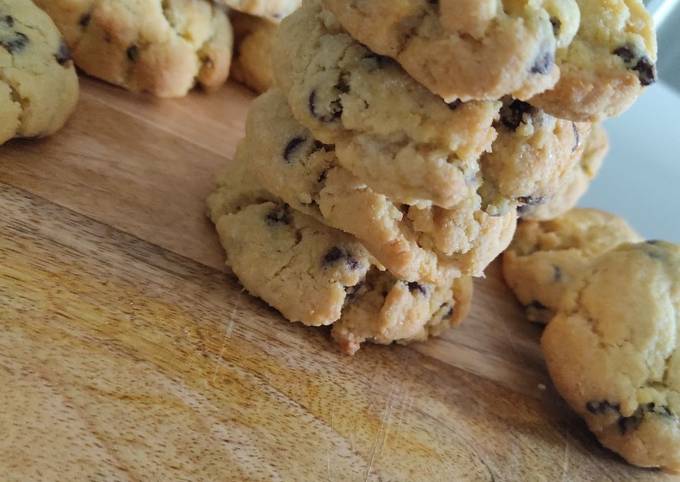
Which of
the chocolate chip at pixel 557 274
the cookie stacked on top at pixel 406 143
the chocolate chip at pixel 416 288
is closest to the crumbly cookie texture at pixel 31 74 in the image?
the cookie stacked on top at pixel 406 143

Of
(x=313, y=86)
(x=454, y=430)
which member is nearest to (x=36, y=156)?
(x=313, y=86)

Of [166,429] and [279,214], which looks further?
[279,214]

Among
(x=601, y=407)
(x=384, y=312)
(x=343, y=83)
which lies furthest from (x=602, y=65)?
(x=601, y=407)

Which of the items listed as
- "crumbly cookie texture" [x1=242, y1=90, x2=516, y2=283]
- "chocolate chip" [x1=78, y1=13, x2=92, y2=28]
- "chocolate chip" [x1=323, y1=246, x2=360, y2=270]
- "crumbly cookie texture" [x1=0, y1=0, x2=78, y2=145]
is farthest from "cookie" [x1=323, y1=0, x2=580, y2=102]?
"chocolate chip" [x1=78, y1=13, x2=92, y2=28]

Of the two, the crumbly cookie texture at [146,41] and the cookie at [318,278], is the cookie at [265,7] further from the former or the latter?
the cookie at [318,278]

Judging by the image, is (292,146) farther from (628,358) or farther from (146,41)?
(628,358)

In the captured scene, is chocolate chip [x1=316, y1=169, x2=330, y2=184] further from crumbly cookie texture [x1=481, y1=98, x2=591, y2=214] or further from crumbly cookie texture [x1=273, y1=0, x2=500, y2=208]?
crumbly cookie texture [x1=481, y1=98, x2=591, y2=214]

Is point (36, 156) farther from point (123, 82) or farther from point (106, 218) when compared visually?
point (123, 82)
